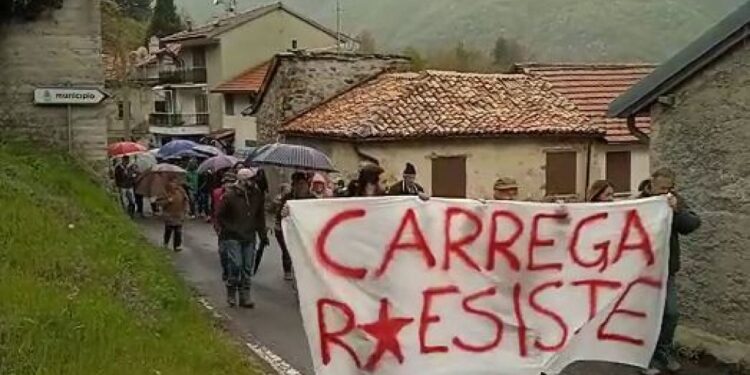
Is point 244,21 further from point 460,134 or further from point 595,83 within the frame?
point 460,134

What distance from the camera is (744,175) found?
376 inches

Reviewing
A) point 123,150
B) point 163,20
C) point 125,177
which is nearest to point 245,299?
point 125,177

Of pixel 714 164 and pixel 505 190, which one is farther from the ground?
pixel 714 164

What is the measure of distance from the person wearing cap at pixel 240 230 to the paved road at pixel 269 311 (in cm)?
28

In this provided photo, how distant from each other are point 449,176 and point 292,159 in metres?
9.69

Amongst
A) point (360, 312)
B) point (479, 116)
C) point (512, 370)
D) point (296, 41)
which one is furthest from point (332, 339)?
point (296, 41)

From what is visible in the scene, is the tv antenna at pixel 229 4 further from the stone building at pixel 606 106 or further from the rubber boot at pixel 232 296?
the rubber boot at pixel 232 296

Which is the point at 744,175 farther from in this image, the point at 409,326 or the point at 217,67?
the point at 217,67

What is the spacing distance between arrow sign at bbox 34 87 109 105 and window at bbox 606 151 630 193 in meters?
16.0

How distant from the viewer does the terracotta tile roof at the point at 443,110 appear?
2827 centimetres

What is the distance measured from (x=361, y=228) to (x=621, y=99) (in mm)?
5085

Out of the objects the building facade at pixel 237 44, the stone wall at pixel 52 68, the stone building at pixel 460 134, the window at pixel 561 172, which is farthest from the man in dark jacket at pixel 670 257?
the building facade at pixel 237 44

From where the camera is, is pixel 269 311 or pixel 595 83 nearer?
pixel 269 311

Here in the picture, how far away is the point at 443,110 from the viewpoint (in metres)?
29.2
